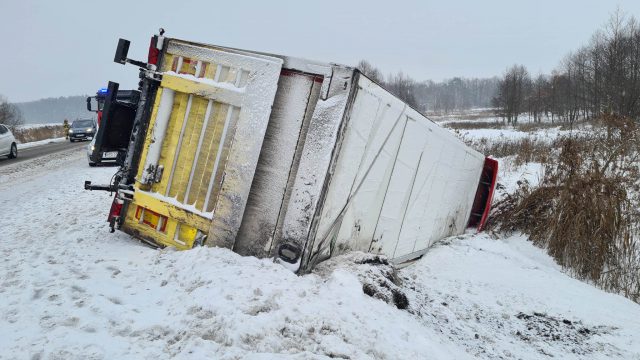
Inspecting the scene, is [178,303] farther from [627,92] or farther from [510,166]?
[627,92]

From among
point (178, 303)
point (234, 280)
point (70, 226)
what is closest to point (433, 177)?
point (234, 280)

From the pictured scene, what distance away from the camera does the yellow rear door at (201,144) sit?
11.3 ft

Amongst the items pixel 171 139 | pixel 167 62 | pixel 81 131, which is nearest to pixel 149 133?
pixel 171 139

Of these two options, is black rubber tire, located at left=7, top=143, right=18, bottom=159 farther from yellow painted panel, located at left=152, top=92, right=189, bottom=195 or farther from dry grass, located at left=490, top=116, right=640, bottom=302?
dry grass, located at left=490, top=116, right=640, bottom=302

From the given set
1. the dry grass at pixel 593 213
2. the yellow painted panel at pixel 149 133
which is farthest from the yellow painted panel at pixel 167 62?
the dry grass at pixel 593 213

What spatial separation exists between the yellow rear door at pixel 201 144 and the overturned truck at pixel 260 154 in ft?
0.03

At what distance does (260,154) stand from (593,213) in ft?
18.5

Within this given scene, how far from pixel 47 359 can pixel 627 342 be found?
15.0 ft

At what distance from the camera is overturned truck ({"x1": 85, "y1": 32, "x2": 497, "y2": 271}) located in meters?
3.28

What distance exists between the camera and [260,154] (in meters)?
3.46

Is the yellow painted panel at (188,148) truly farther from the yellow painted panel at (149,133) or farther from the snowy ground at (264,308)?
the snowy ground at (264,308)

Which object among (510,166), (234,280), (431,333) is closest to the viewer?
(234,280)

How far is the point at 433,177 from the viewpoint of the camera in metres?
5.40

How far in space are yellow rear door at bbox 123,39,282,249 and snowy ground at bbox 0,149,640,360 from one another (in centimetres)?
28
